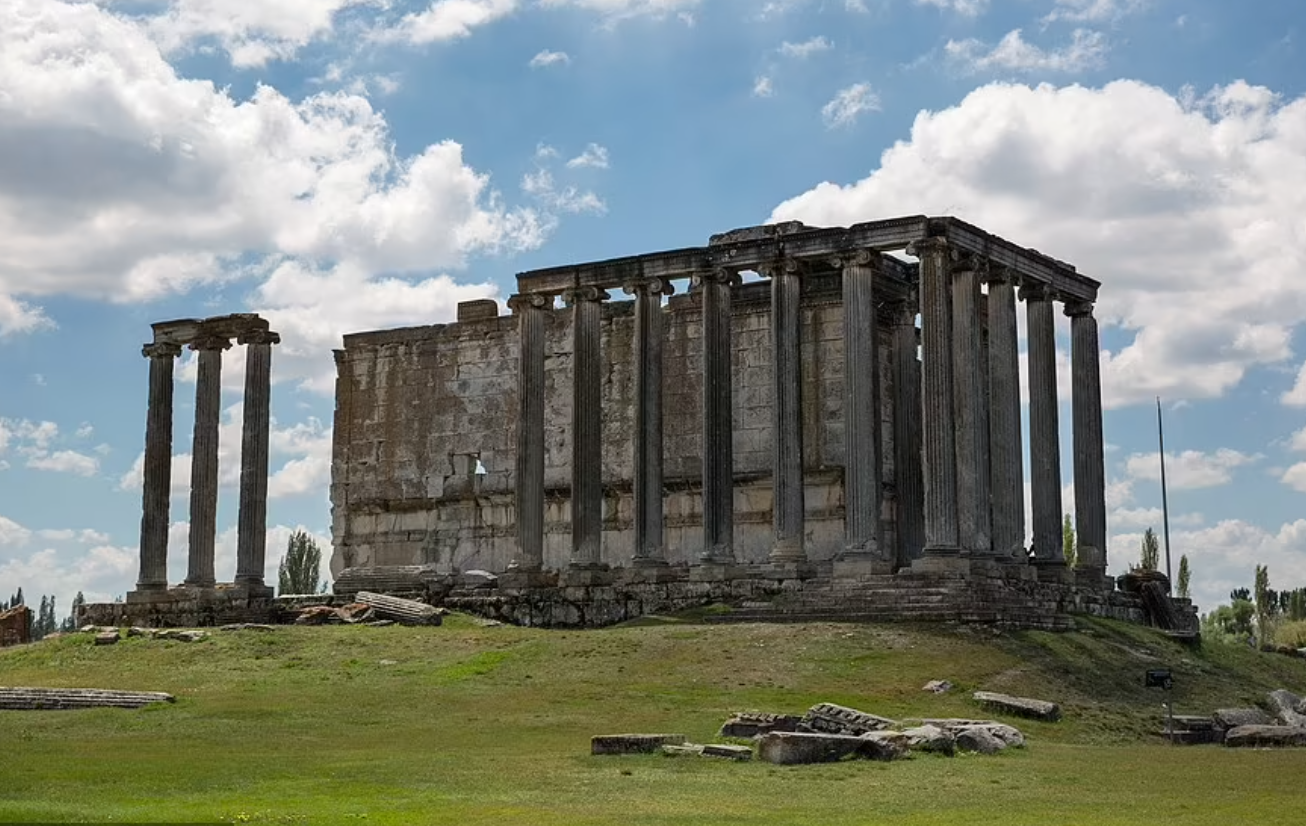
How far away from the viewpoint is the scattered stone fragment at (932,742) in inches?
984

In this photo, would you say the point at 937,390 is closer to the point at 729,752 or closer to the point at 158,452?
the point at 729,752

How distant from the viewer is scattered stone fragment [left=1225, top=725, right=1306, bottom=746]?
28.1m

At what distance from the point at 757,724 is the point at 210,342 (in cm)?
3173

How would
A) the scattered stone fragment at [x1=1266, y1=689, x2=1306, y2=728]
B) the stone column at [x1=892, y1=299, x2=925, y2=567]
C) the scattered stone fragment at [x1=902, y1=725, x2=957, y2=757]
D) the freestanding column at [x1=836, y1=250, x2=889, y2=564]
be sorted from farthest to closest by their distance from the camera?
the stone column at [x1=892, y1=299, x2=925, y2=567] < the freestanding column at [x1=836, y1=250, x2=889, y2=564] < the scattered stone fragment at [x1=1266, y1=689, x2=1306, y2=728] < the scattered stone fragment at [x1=902, y1=725, x2=957, y2=757]

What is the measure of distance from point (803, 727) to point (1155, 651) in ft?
56.3

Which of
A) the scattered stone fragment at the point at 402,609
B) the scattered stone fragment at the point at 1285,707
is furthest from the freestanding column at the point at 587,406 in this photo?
the scattered stone fragment at the point at 1285,707

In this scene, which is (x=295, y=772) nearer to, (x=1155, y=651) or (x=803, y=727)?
(x=803, y=727)

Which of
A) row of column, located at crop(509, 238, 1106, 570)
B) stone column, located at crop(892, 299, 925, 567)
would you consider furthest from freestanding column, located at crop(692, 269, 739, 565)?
stone column, located at crop(892, 299, 925, 567)

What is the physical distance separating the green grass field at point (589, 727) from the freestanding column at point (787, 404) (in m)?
4.48

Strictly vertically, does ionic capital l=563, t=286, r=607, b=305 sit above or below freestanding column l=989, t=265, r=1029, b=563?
above

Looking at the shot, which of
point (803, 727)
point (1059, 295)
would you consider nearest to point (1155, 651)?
point (1059, 295)

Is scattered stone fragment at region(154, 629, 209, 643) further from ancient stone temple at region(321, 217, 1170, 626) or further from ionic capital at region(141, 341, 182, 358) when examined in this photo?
ionic capital at region(141, 341, 182, 358)

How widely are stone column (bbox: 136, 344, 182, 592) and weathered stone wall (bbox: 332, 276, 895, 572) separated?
7769mm

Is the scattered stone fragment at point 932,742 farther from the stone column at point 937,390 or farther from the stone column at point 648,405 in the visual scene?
the stone column at point 648,405
